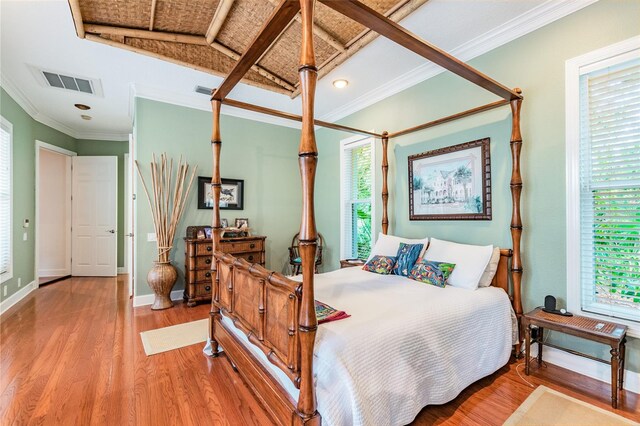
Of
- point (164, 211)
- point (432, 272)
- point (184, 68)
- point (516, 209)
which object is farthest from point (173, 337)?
point (516, 209)

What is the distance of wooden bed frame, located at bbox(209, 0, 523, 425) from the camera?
1306mm

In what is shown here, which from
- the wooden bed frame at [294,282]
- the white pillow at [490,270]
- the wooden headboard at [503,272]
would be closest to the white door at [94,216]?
the wooden bed frame at [294,282]

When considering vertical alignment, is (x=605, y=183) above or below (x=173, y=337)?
above

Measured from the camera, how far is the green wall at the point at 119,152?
5.84m

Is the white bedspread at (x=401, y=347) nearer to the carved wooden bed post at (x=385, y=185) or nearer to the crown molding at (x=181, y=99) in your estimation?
the carved wooden bed post at (x=385, y=185)

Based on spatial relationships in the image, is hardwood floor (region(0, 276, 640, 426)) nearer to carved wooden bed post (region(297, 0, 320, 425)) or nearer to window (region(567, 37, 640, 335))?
carved wooden bed post (region(297, 0, 320, 425))

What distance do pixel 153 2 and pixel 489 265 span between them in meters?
3.63

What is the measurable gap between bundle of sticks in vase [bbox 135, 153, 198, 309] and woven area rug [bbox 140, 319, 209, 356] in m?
0.74

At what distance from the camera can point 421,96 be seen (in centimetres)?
327

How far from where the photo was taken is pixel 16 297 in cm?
391

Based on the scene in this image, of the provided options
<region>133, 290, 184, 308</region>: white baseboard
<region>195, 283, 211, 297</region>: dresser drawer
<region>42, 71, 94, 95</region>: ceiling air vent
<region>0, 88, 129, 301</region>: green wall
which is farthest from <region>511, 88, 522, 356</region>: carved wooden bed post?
<region>0, 88, 129, 301</region>: green wall

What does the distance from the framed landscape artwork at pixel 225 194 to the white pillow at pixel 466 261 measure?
309 centimetres

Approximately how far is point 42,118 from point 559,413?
7.32m

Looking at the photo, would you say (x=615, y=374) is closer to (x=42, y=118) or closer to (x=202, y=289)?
(x=202, y=289)
